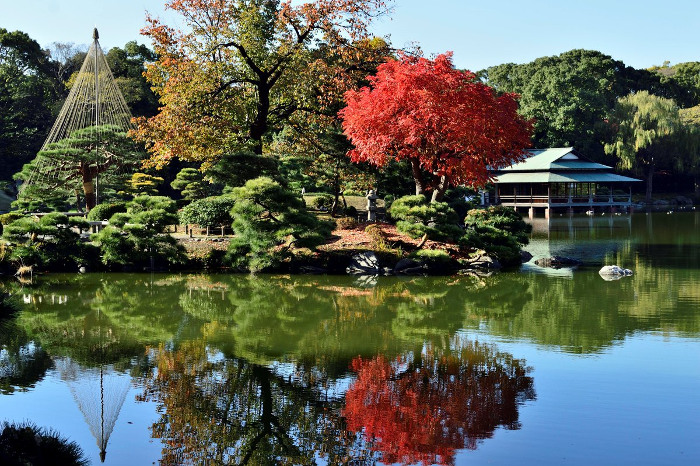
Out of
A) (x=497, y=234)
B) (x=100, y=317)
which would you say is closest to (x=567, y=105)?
(x=497, y=234)

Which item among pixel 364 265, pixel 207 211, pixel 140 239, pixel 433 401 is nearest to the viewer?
pixel 433 401

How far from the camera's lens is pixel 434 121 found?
53.0 ft

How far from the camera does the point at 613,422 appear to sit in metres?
→ 5.88

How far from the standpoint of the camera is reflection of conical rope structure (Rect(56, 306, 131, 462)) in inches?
233

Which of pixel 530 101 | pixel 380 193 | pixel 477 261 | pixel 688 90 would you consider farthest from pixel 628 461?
pixel 688 90

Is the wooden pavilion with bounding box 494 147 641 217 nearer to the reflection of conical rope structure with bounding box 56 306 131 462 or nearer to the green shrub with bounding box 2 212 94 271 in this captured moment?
the green shrub with bounding box 2 212 94 271

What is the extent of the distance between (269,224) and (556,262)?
22.5 feet

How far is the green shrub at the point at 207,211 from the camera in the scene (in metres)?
17.0

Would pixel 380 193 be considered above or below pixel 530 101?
below

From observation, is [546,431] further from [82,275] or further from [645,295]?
[82,275]

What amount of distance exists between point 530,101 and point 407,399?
123 ft

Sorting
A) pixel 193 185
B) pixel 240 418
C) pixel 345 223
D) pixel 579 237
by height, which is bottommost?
pixel 240 418

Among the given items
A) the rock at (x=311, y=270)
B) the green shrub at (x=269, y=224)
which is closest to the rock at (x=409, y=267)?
the rock at (x=311, y=270)

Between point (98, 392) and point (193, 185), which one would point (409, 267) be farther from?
point (193, 185)
